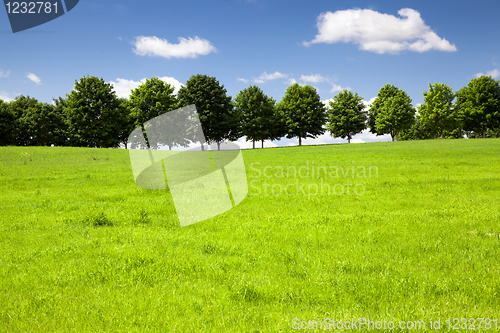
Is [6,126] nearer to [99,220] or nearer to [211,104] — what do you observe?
[211,104]

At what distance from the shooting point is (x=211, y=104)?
217 feet

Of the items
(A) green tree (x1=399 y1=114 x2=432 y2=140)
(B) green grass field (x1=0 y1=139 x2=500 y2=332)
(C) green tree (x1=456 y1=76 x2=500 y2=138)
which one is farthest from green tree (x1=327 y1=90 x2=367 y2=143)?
(B) green grass field (x1=0 y1=139 x2=500 y2=332)

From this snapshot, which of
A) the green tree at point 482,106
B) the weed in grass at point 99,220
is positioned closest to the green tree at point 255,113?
the green tree at point 482,106

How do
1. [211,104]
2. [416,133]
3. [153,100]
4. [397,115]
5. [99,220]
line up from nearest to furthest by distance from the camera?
[99,220] < [153,100] < [211,104] < [397,115] < [416,133]

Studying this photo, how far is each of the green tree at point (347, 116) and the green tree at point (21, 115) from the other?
7919 centimetres

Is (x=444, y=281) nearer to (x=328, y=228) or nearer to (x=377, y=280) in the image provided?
(x=377, y=280)

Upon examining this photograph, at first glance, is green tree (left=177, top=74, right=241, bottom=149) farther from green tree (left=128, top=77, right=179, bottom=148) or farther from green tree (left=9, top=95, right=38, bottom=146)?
green tree (left=9, top=95, right=38, bottom=146)

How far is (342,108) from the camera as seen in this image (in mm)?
79688

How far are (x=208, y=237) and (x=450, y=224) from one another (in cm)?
713

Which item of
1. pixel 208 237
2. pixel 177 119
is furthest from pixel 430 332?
pixel 177 119

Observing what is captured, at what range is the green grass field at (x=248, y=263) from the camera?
4.45 metres

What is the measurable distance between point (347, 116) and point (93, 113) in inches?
2546

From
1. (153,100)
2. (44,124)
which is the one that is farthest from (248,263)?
(44,124)

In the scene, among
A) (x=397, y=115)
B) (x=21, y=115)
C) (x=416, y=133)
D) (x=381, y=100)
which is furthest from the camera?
(x=416, y=133)
